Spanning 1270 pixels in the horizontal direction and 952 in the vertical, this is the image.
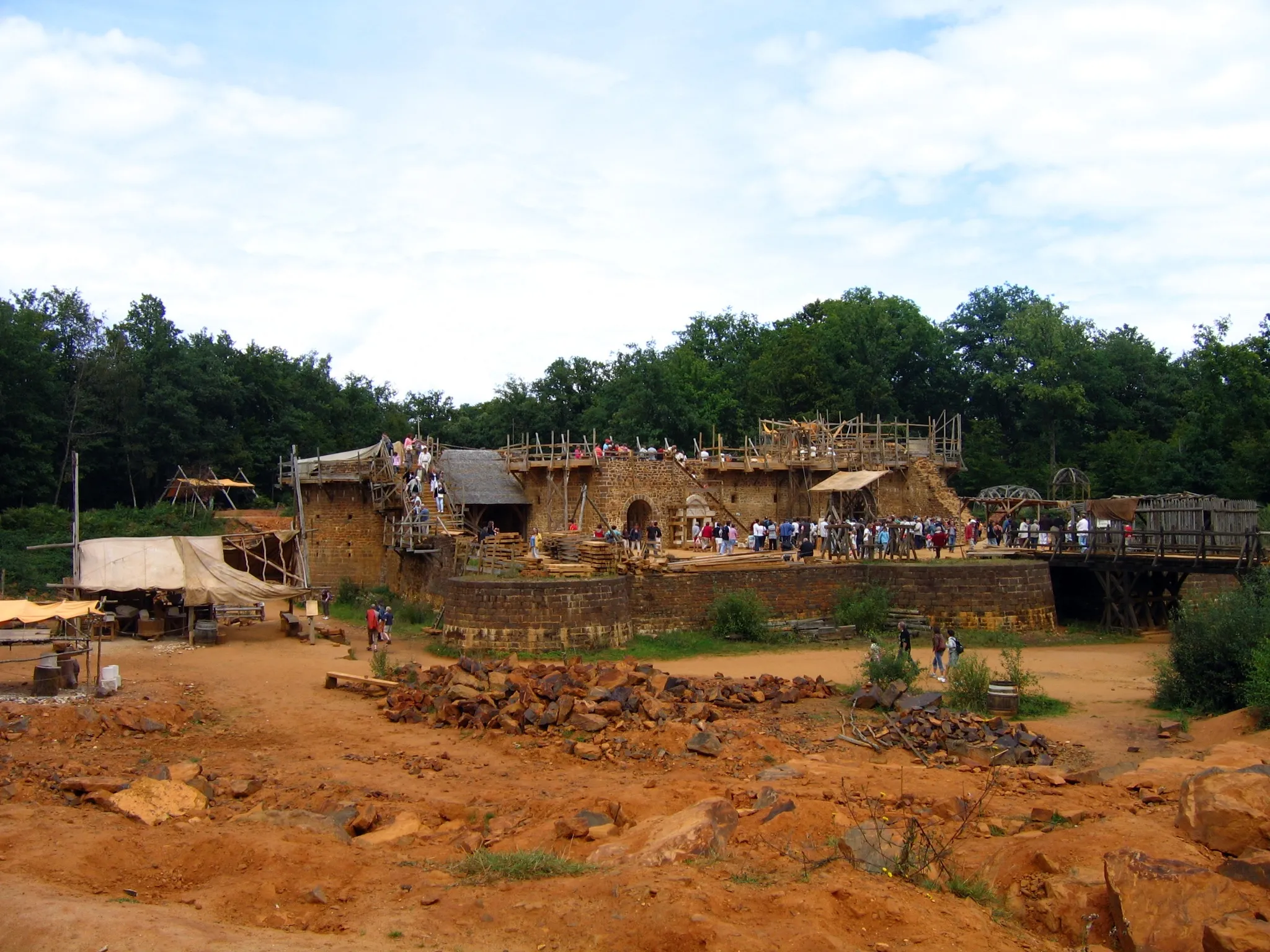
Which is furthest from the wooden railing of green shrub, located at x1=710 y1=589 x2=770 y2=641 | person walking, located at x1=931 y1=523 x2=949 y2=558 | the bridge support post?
green shrub, located at x1=710 y1=589 x2=770 y2=641

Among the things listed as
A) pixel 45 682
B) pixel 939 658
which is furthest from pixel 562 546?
pixel 45 682

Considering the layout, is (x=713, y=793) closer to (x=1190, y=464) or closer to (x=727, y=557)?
(x=727, y=557)

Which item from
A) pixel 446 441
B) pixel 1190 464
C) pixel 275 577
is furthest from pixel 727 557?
pixel 446 441

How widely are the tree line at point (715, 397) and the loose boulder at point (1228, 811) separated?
1134 inches

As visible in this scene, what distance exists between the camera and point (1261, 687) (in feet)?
48.7

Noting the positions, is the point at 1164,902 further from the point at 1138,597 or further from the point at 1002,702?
the point at 1138,597

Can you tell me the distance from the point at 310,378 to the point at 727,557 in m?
32.0

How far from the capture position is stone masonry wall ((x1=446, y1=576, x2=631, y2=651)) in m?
22.6

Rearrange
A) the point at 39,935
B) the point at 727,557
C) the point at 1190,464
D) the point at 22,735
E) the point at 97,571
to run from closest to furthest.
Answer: the point at 39,935, the point at 22,735, the point at 97,571, the point at 727,557, the point at 1190,464

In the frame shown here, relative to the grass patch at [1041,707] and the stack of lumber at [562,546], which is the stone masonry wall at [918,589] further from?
the grass patch at [1041,707]

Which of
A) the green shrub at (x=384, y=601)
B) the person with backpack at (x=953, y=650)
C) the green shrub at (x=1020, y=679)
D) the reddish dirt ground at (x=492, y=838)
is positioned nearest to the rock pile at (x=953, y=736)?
the reddish dirt ground at (x=492, y=838)

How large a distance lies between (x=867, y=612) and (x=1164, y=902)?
17.7 m

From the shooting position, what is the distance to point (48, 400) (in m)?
40.1

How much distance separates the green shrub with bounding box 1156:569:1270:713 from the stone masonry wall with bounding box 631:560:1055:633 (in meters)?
7.35
